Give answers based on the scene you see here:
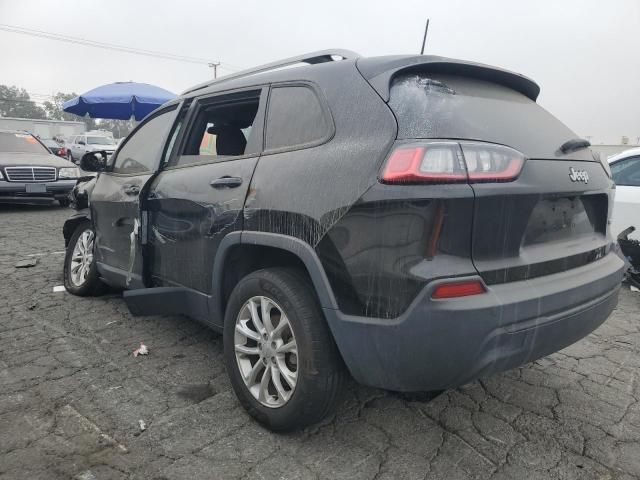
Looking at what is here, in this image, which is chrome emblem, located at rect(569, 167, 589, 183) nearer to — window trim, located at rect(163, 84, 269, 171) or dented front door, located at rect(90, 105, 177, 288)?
window trim, located at rect(163, 84, 269, 171)

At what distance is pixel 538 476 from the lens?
197cm

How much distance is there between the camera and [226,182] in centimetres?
246

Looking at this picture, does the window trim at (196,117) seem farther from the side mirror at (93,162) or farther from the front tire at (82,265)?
the front tire at (82,265)

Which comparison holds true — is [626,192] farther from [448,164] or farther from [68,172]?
[68,172]

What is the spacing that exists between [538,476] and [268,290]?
4.50ft

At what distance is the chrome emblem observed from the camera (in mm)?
2057

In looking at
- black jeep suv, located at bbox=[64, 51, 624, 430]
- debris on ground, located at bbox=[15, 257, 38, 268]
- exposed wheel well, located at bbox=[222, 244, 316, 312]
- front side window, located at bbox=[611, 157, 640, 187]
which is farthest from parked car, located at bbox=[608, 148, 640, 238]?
debris on ground, located at bbox=[15, 257, 38, 268]

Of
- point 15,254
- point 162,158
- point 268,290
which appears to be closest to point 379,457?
point 268,290

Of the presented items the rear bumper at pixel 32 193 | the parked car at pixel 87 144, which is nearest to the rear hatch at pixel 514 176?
the rear bumper at pixel 32 193

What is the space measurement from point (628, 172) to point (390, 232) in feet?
14.4

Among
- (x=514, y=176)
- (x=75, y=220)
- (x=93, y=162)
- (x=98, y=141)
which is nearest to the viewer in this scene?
(x=514, y=176)

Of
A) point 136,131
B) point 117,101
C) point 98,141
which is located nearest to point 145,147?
point 136,131

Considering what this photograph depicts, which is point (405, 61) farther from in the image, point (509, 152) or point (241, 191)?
→ point (241, 191)

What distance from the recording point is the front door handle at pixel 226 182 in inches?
94.6
